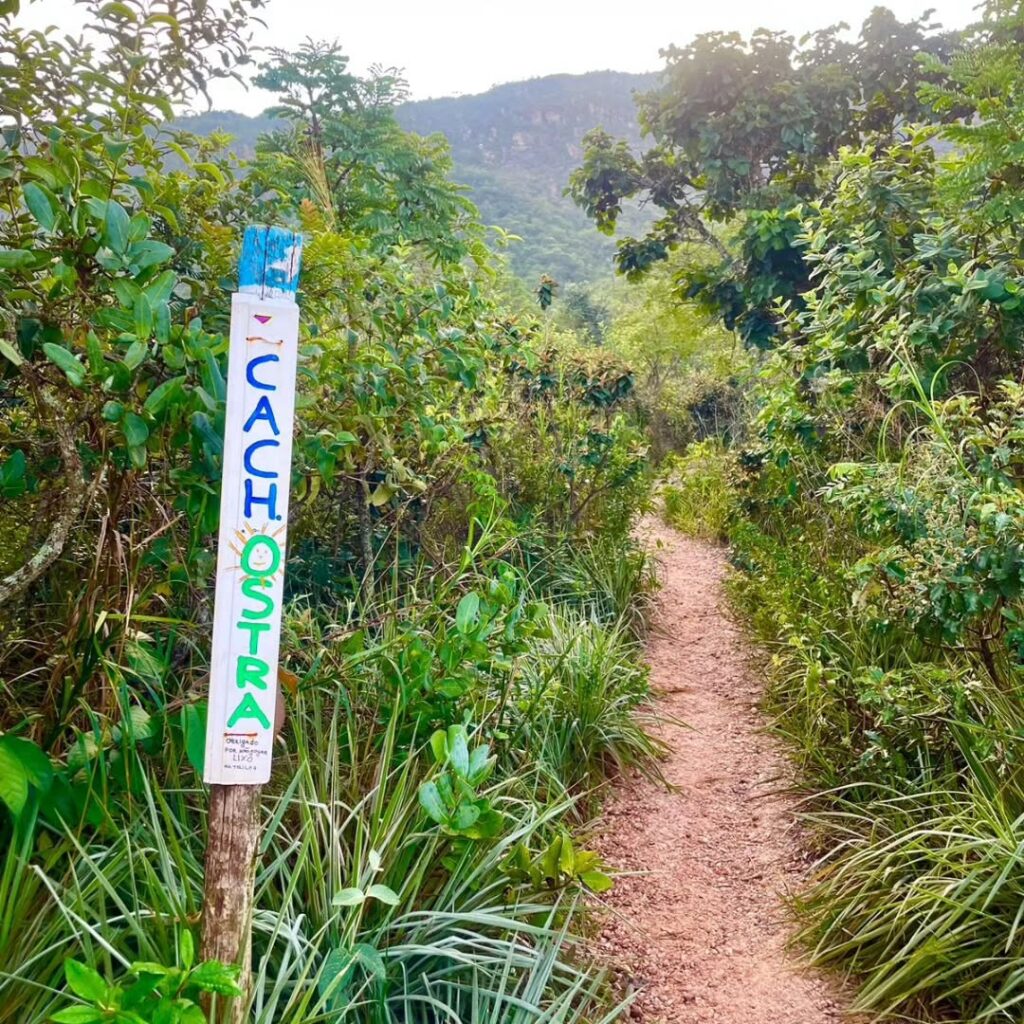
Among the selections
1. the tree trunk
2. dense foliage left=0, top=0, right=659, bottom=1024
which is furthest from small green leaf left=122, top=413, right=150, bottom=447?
the tree trunk

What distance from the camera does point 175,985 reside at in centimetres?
96

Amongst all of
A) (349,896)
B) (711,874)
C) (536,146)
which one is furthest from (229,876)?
(536,146)

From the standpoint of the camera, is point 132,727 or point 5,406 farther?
point 5,406

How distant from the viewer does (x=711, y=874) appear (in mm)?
2752

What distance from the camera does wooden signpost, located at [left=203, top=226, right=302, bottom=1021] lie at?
3.88 feet

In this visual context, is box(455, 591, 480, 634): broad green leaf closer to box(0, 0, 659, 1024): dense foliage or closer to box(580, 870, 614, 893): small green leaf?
box(0, 0, 659, 1024): dense foliage

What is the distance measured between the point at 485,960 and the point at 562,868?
0.90ft

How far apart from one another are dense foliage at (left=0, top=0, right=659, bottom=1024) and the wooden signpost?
258mm

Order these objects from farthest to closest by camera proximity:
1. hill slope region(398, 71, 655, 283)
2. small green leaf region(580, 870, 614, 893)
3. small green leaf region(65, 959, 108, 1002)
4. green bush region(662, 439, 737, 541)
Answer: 1. hill slope region(398, 71, 655, 283)
2. green bush region(662, 439, 737, 541)
3. small green leaf region(580, 870, 614, 893)
4. small green leaf region(65, 959, 108, 1002)

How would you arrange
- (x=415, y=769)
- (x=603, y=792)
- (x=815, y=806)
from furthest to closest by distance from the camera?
(x=603, y=792) < (x=815, y=806) < (x=415, y=769)

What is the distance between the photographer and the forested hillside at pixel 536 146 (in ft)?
122

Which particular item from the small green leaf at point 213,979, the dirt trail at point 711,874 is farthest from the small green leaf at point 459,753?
the dirt trail at point 711,874

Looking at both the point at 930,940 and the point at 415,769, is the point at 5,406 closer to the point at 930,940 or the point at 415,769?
the point at 415,769

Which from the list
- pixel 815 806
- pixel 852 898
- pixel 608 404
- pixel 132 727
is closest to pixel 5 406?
pixel 132 727
